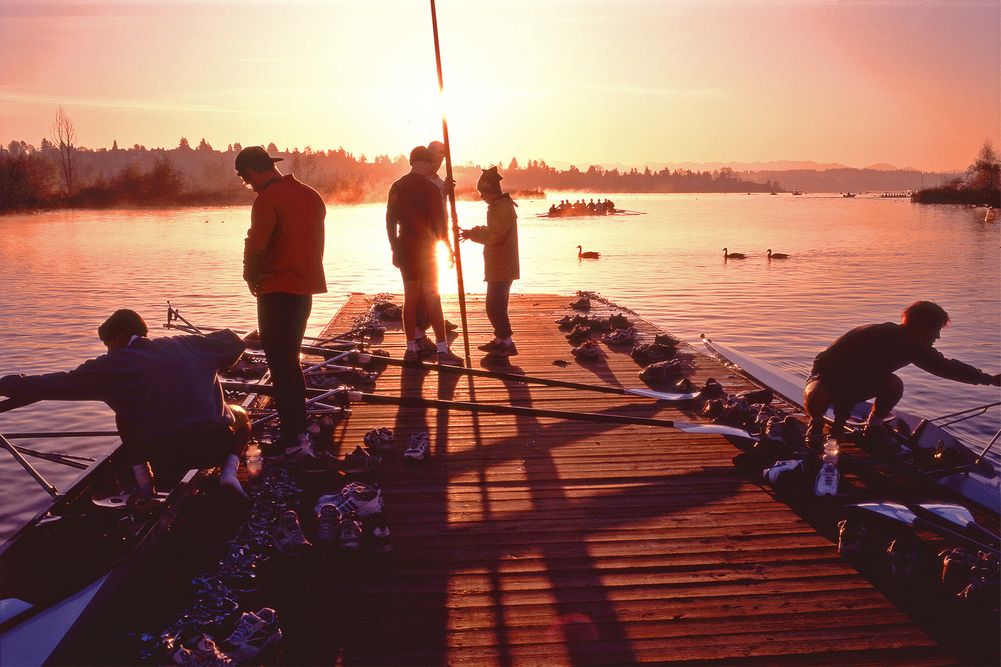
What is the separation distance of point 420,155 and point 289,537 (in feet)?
17.7

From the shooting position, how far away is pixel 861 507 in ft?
15.7

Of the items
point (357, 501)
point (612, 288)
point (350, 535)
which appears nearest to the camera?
point (350, 535)

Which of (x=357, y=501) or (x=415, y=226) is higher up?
(x=415, y=226)

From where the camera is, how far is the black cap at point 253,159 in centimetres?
538

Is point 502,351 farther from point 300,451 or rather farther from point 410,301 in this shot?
point 300,451

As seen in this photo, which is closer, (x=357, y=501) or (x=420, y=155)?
(x=357, y=501)

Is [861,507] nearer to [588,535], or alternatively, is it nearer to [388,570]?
[588,535]

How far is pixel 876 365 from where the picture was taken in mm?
6480

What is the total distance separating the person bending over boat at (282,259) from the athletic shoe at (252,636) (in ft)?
7.73

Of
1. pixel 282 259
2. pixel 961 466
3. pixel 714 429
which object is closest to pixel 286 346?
pixel 282 259

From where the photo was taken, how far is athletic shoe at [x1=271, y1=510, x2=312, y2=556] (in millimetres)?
4465

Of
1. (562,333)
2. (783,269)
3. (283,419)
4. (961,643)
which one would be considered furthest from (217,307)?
(783,269)

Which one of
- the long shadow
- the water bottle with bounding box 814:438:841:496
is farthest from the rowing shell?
the long shadow

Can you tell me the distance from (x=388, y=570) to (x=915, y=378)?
14.0 meters
